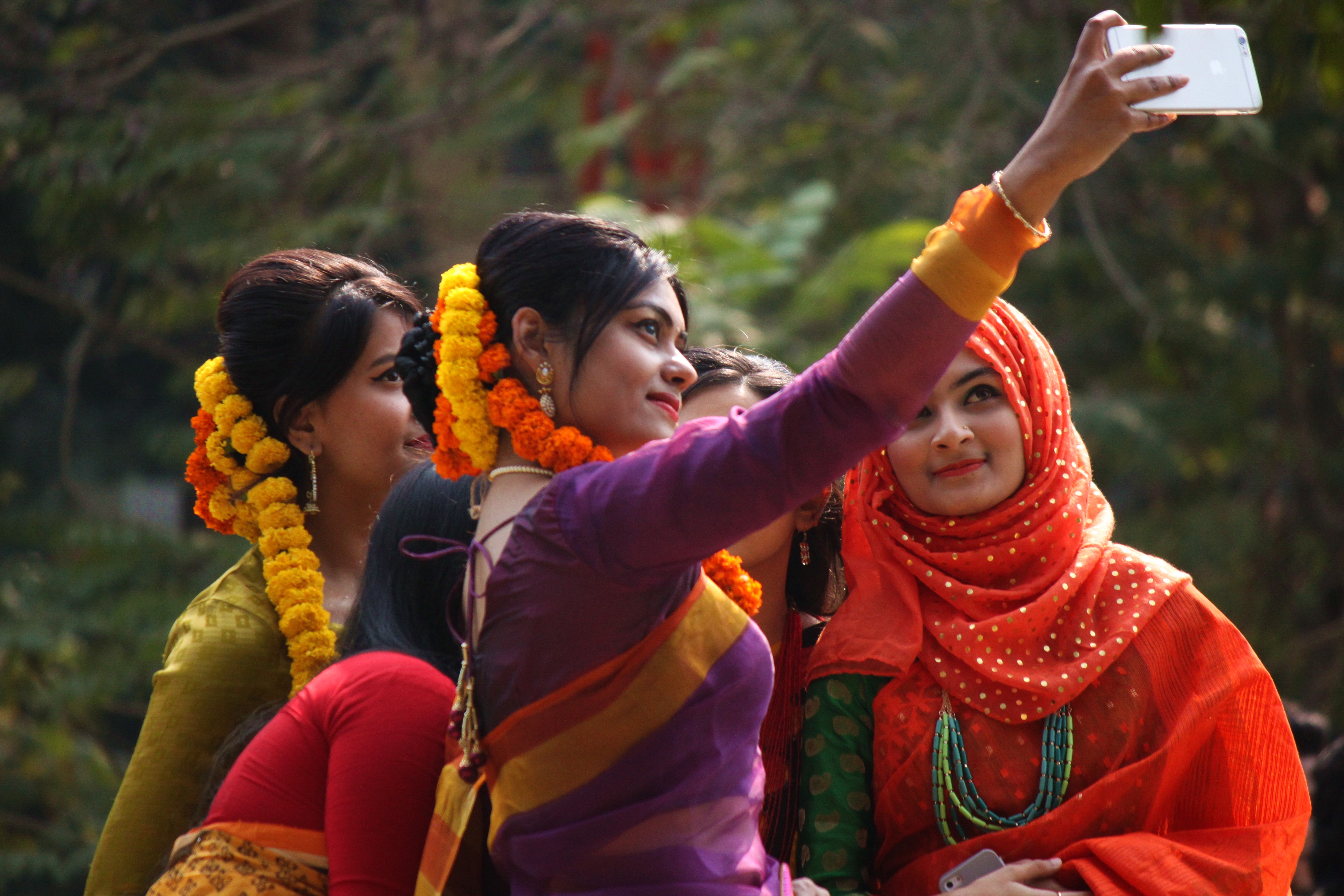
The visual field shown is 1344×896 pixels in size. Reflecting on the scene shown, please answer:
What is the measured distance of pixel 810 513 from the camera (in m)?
2.60

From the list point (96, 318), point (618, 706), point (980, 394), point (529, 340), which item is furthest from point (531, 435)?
point (96, 318)

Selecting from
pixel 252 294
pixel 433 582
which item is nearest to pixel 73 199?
pixel 252 294

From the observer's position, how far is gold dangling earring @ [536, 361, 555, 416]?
173 centimetres

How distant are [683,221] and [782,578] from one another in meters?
3.96

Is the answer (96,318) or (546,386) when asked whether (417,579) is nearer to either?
(546,386)

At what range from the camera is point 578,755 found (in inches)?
62.5

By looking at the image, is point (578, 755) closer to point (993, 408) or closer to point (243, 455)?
point (993, 408)

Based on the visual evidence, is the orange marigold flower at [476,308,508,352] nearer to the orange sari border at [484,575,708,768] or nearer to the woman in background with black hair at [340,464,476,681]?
the woman in background with black hair at [340,464,476,681]

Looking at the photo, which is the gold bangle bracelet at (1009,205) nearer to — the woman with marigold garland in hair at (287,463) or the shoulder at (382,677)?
the shoulder at (382,677)

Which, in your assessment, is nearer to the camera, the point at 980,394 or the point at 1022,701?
the point at 1022,701

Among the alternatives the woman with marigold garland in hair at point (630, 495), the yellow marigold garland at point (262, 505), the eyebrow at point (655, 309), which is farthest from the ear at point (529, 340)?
the yellow marigold garland at point (262, 505)

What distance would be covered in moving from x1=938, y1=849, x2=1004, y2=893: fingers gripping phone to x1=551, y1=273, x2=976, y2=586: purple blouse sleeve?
95cm

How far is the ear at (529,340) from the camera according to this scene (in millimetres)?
1748

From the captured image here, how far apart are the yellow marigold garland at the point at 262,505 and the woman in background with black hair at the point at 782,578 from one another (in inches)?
33.1
